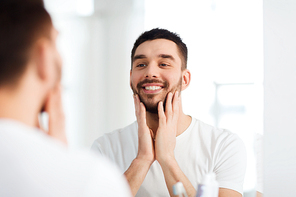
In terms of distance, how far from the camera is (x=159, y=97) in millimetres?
1302

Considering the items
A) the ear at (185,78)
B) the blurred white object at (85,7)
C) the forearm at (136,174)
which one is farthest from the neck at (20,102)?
the blurred white object at (85,7)

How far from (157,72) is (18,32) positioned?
0.85 metres

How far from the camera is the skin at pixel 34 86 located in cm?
48

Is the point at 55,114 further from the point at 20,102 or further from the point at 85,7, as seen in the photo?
the point at 85,7

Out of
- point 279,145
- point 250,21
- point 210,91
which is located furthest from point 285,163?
point 250,21

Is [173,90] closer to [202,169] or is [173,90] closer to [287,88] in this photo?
[202,169]

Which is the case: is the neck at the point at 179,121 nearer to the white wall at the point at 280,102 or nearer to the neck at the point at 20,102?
the white wall at the point at 280,102

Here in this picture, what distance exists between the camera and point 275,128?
4.33 feet

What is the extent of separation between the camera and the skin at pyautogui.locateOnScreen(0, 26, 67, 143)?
0.48 meters

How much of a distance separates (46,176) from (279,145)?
122 cm

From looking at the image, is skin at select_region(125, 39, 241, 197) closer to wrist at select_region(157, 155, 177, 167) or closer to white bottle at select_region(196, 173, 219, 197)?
wrist at select_region(157, 155, 177, 167)

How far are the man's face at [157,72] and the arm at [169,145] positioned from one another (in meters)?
0.05

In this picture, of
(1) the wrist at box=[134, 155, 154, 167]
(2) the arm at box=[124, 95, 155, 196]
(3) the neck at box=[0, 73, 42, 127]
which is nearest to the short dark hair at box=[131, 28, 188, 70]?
(2) the arm at box=[124, 95, 155, 196]

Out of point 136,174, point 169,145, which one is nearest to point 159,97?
point 169,145
